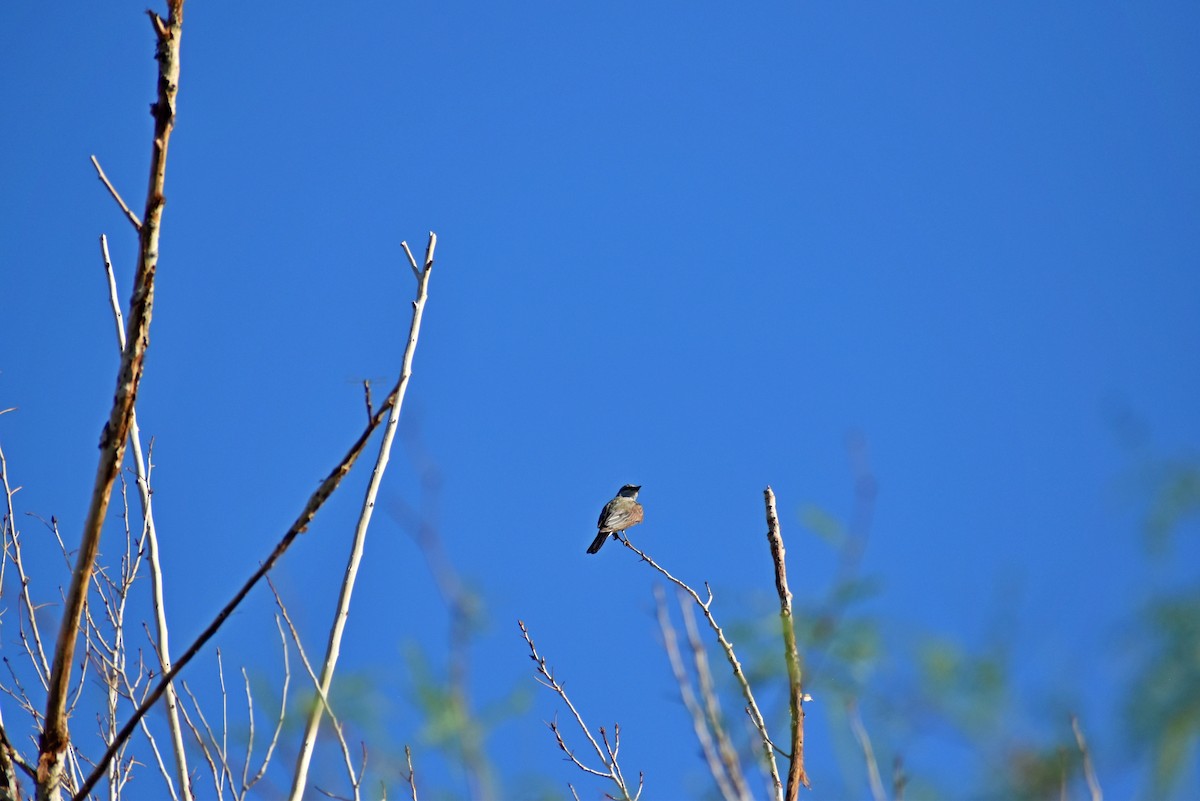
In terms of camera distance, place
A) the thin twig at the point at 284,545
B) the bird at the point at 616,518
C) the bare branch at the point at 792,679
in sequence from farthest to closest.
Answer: the bird at the point at 616,518 → the bare branch at the point at 792,679 → the thin twig at the point at 284,545

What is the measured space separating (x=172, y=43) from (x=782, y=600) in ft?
6.68

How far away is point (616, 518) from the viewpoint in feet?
39.7

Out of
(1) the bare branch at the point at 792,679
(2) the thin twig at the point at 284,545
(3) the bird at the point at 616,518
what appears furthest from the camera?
(3) the bird at the point at 616,518

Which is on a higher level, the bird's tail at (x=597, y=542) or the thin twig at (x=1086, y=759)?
the bird's tail at (x=597, y=542)

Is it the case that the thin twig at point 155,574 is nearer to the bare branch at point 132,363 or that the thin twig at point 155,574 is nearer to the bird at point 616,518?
the bare branch at point 132,363

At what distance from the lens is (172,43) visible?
2266 mm

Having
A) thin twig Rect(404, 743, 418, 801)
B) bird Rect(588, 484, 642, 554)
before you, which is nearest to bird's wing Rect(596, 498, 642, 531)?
bird Rect(588, 484, 642, 554)

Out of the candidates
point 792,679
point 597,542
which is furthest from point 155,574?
point 597,542

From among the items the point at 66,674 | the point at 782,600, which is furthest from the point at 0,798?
the point at 782,600

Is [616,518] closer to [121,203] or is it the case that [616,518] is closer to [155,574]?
[155,574]

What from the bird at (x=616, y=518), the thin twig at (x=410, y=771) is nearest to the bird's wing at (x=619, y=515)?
the bird at (x=616, y=518)

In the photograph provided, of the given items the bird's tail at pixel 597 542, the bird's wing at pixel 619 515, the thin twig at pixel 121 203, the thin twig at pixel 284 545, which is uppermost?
the bird's wing at pixel 619 515

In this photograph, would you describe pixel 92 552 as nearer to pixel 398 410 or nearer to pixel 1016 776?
pixel 398 410

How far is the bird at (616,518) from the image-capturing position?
11945 millimetres
